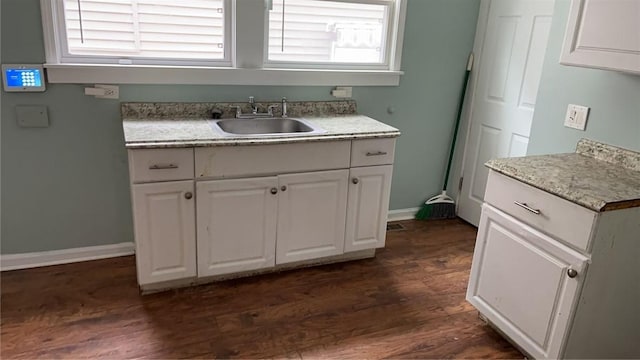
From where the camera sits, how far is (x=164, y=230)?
2406mm

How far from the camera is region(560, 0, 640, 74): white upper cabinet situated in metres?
1.84

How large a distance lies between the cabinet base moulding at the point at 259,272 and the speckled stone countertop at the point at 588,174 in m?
1.18

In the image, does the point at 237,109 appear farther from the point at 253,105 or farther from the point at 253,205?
the point at 253,205

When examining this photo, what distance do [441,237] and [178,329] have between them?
2003mm

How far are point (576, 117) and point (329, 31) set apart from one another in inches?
62.8

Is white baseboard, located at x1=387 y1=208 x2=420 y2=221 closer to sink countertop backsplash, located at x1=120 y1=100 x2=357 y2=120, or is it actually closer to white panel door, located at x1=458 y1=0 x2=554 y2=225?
white panel door, located at x1=458 y1=0 x2=554 y2=225

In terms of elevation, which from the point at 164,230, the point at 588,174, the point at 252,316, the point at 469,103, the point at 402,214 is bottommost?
the point at 252,316

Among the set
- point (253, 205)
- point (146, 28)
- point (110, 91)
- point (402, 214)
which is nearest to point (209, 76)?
point (146, 28)

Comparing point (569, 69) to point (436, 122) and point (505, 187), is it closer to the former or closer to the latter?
point (505, 187)

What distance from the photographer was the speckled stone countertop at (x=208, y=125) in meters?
2.32

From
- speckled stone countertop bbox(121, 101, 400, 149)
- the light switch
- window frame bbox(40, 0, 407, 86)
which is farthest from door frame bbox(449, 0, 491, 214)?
the light switch

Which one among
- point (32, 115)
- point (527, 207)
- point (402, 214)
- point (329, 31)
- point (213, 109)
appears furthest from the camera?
point (402, 214)

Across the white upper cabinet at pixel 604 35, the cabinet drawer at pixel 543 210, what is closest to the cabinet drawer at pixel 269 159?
the cabinet drawer at pixel 543 210

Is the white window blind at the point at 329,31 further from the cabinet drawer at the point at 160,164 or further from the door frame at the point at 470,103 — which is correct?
the cabinet drawer at the point at 160,164
